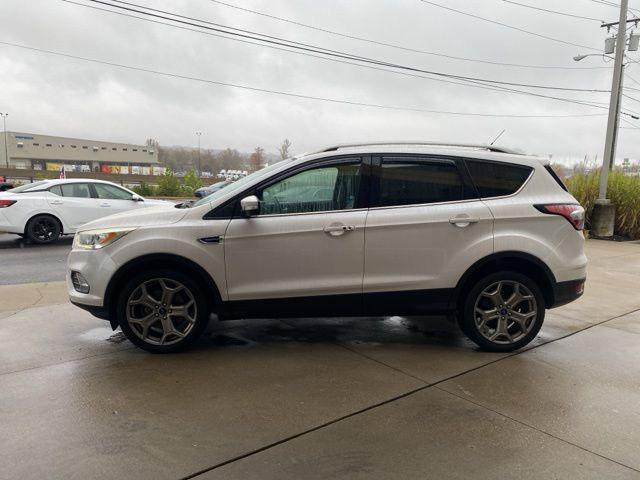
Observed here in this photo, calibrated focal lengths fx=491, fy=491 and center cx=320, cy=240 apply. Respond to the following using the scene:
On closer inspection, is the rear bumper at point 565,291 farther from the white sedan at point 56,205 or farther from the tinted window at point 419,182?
the white sedan at point 56,205

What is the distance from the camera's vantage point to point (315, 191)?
4.41 metres

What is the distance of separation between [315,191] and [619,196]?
1316 centimetres

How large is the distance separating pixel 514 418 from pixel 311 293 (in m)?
1.87

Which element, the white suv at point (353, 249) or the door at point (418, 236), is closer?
the white suv at point (353, 249)

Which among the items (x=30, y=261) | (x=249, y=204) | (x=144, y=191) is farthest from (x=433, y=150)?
(x=144, y=191)

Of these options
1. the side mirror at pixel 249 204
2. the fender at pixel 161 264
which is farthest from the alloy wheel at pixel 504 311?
the fender at pixel 161 264

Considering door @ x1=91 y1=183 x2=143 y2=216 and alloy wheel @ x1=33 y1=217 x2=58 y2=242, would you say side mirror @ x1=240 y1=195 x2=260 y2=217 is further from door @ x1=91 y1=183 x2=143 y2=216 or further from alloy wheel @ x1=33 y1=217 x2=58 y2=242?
alloy wheel @ x1=33 y1=217 x2=58 y2=242

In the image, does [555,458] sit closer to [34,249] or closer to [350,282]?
[350,282]

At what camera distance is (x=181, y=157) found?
75.2m

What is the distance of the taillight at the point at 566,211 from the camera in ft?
14.7

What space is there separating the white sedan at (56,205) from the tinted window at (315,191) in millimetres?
6765

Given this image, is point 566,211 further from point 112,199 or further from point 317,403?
point 112,199

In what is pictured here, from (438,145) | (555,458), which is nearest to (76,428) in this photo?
(555,458)

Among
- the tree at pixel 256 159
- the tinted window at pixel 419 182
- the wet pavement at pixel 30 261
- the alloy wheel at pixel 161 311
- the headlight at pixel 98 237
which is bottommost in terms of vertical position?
the wet pavement at pixel 30 261
